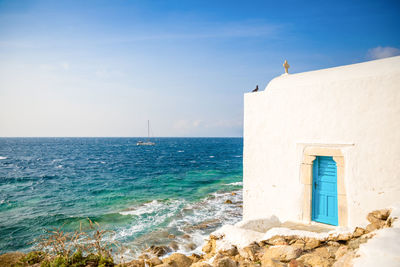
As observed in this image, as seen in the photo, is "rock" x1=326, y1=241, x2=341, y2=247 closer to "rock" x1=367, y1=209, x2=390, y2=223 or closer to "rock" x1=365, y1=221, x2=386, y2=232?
"rock" x1=365, y1=221, x2=386, y2=232

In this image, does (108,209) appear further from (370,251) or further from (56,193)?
(370,251)

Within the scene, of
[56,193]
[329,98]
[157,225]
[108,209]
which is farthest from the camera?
[56,193]

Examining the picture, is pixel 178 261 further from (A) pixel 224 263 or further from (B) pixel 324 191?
(B) pixel 324 191

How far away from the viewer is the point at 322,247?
12.8 feet

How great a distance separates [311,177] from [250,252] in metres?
2.72

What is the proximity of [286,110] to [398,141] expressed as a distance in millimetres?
2404

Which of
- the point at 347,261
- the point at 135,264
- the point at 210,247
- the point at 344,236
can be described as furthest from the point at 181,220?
the point at 347,261

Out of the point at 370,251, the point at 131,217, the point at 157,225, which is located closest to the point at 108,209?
the point at 131,217

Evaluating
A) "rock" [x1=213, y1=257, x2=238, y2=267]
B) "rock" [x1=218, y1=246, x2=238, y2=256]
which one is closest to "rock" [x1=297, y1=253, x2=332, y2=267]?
"rock" [x1=213, y1=257, x2=238, y2=267]

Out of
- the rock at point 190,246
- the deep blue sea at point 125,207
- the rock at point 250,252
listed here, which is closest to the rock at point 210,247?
the rock at point 250,252

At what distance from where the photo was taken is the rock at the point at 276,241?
170 inches

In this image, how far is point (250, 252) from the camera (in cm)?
410

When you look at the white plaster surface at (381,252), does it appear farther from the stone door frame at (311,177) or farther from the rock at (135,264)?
the rock at (135,264)

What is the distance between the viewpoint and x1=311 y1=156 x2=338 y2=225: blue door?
5.49m
